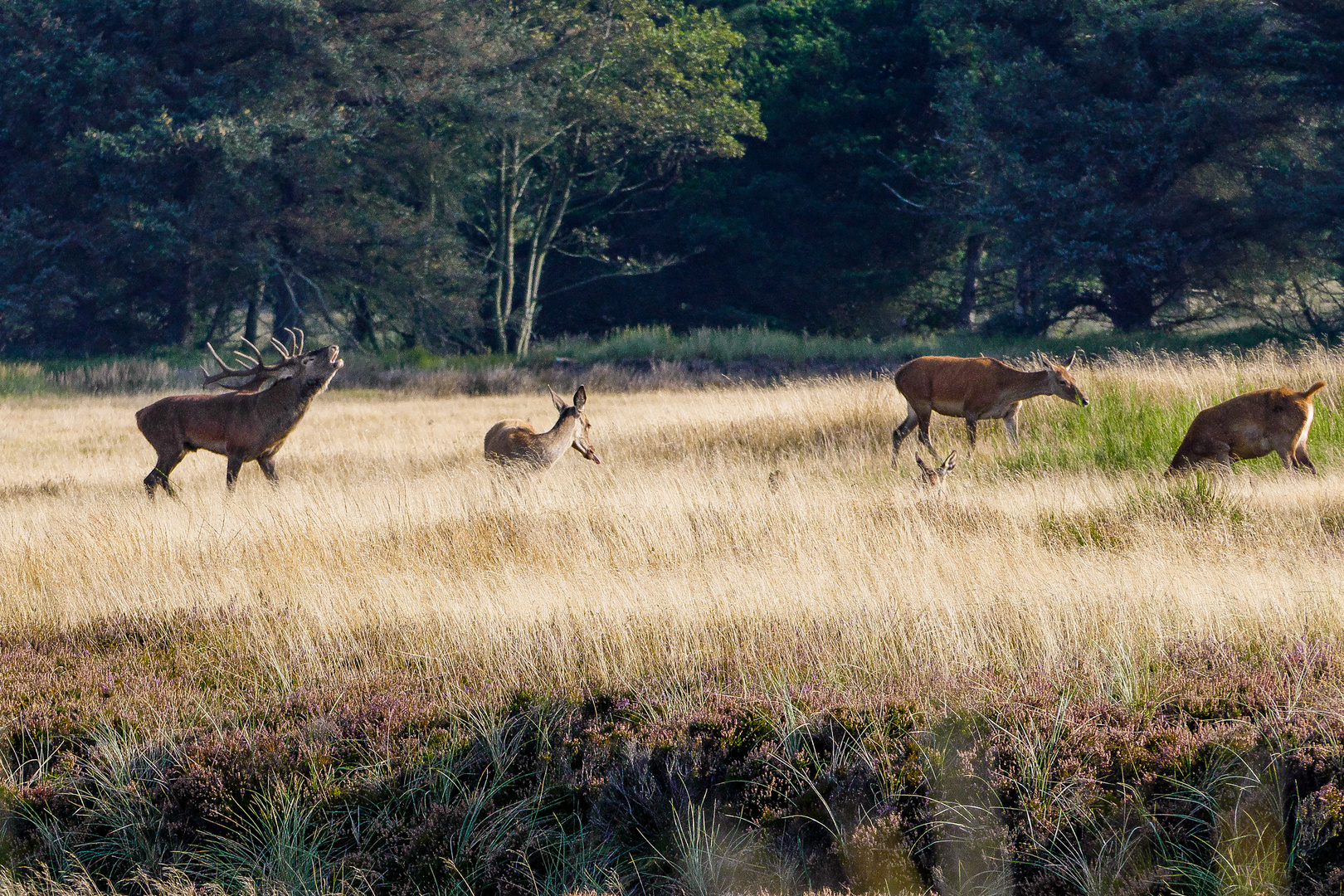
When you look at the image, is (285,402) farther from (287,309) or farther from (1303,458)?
(287,309)

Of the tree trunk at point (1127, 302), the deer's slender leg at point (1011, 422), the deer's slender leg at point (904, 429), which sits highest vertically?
the deer's slender leg at point (1011, 422)

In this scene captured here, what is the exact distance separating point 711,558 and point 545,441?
326 cm

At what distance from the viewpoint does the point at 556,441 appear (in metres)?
10.7

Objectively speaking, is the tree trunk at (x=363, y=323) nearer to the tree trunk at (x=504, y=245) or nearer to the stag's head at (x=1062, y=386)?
the tree trunk at (x=504, y=245)

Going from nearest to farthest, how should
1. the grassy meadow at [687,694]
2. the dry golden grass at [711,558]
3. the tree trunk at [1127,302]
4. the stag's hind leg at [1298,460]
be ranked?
the grassy meadow at [687,694] → the dry golden grass at [711,558] → the stag's hind leg at [1298,460] → the tree trunk at [1127,302]

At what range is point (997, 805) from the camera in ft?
14.0

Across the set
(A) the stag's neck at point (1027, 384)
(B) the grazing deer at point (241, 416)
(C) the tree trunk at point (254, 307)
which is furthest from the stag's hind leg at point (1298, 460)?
(C) the tree trunk at point (254, 307)

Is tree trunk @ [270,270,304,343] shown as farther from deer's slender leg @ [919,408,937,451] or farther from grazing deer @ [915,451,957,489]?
grazing deer @ [915,451,957,489]

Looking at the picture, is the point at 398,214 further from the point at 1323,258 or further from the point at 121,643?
the point at 121,643

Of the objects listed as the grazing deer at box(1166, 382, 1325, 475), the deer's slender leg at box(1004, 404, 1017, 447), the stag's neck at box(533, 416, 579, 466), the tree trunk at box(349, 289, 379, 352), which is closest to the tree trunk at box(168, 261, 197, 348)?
the tree trunk at box(349, 289, 379, 352)

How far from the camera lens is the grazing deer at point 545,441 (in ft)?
35.0

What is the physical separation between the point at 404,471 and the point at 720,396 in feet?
23.4

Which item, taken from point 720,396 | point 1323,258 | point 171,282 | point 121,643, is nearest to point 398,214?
point 171,282

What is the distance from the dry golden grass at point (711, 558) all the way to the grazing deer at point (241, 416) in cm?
45
